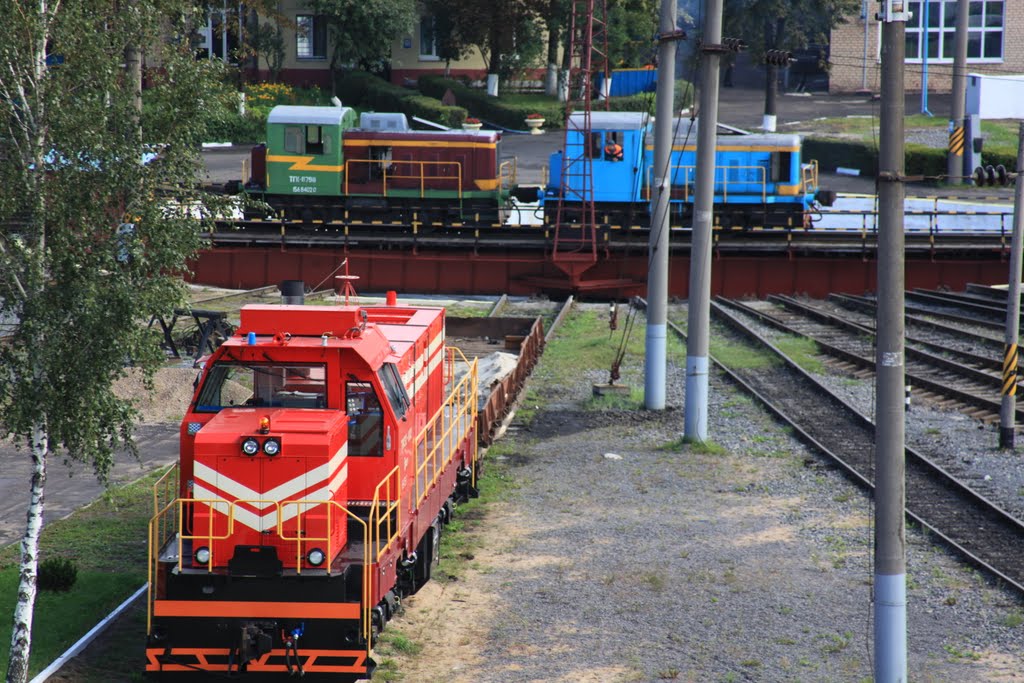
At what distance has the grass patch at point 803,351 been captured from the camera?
84.2 ft

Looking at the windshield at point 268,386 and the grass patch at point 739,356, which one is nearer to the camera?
the windshield at point 268,386

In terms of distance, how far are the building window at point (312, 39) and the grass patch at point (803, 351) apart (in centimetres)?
4085

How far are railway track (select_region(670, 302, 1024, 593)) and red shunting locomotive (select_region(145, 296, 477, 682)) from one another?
6.80 m

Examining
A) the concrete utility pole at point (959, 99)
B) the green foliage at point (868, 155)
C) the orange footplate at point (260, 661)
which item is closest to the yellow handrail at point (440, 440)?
the orange footplate at point (260, 661)

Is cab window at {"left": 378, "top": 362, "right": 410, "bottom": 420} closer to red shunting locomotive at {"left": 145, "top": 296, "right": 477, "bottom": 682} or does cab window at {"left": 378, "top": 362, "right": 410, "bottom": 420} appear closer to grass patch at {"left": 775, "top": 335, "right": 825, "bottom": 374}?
red shunting locomotive at {"left": 145, "top": 296, "right": 477, "bottom": 682}

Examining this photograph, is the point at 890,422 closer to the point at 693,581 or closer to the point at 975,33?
the point at 693,581

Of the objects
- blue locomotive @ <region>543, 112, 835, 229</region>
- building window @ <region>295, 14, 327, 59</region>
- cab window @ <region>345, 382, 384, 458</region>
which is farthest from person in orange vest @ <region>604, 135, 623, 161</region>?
building window @ <region>295, 14, 327, 59</region>

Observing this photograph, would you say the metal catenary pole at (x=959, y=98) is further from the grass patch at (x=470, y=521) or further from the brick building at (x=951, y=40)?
the grass patch at (x=470, y=521)

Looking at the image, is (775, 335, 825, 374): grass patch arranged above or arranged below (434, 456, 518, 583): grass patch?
above

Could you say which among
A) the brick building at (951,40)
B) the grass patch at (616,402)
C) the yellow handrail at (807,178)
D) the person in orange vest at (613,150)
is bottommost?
the grass patch at (616,402)

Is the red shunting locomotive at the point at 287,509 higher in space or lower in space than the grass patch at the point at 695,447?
higher

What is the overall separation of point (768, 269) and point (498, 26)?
27.1 meters

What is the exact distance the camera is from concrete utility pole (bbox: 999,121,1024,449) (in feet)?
61.9

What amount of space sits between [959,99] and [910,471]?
1337 inches
